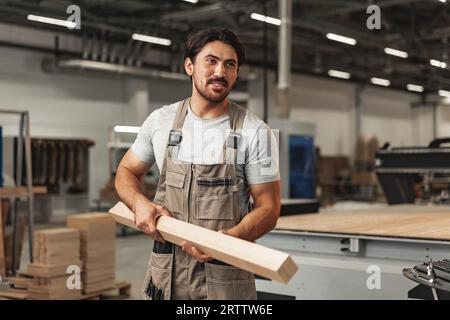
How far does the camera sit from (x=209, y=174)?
137 centimetres

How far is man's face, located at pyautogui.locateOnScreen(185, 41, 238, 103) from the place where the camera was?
1327mm

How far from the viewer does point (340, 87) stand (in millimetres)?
13516

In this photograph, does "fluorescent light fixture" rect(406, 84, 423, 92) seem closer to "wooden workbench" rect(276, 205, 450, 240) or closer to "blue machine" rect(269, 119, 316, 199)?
"blue machine" rect(269, 119, 316, 199)

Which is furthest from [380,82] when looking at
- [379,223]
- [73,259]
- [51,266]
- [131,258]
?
[379,223]

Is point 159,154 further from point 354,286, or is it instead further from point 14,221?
point 14,221

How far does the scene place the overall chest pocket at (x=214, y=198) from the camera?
1.37m

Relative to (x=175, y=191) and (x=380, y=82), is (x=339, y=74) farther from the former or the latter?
(x=175, y=191)

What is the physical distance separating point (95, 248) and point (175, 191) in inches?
123

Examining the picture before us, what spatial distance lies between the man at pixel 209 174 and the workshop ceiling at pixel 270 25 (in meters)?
5.18

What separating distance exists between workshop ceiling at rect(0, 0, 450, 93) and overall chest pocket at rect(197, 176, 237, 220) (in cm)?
527

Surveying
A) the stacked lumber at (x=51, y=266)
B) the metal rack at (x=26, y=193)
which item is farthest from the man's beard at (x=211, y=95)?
the metal rack at (x=26, y=193)

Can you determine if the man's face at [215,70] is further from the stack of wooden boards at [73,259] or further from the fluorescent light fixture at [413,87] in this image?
the fluorescent light fixture at [413,87]

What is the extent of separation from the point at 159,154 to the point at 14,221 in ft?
12.1
